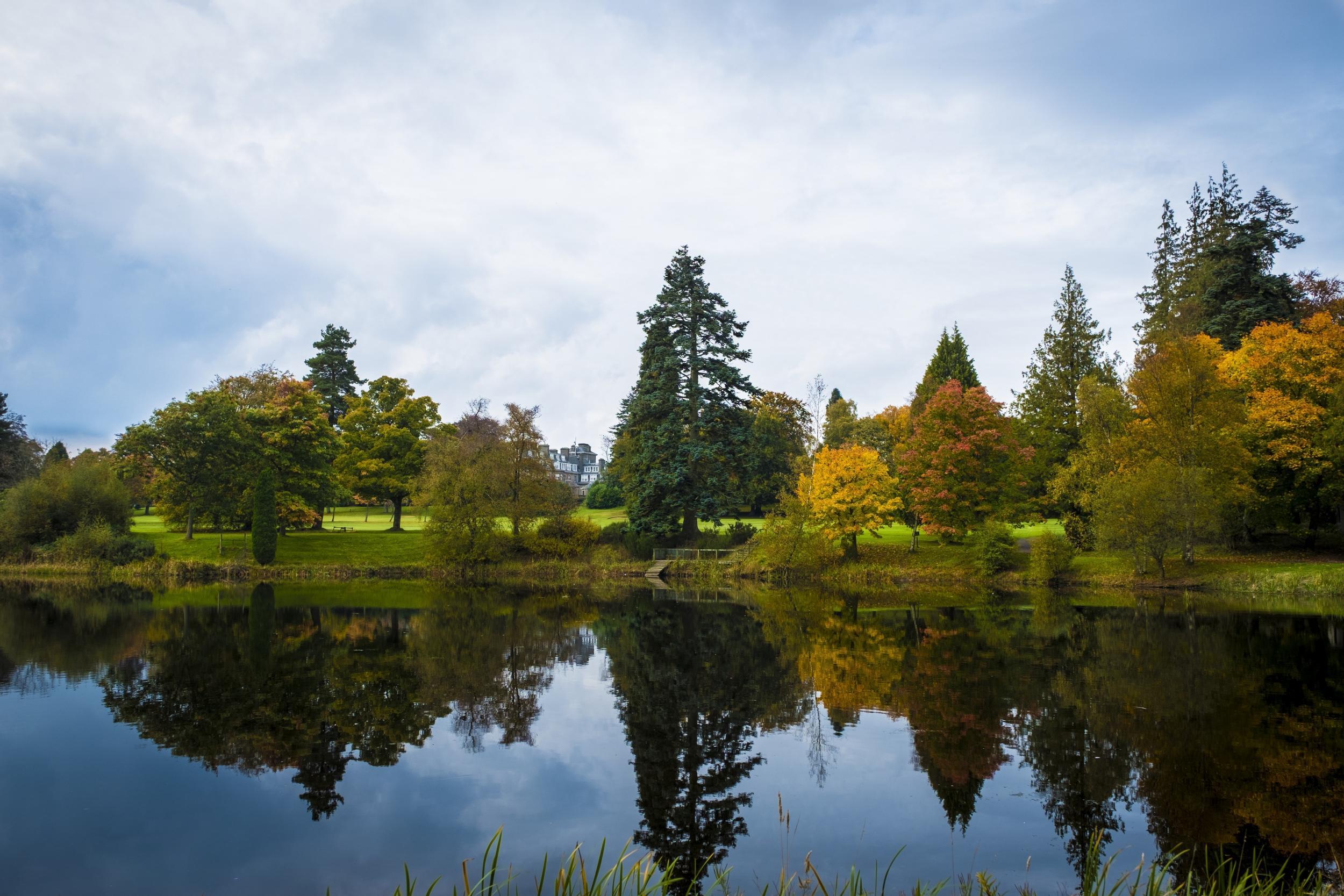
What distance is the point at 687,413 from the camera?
39.9 metres

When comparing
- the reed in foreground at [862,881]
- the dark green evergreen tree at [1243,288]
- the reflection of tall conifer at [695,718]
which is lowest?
the reflection of tall conifer at [695,718]

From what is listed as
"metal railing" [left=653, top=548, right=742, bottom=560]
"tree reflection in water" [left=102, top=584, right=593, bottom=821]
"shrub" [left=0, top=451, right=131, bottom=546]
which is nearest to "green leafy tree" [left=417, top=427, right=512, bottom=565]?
"metal railing" [left=653, top=548, right=742, bottom=560]

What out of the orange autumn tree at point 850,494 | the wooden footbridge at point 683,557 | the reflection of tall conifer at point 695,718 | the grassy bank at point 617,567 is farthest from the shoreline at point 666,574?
the reflection of tall conifer at point 695,718

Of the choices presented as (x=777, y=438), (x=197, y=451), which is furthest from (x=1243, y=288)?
(x=197, y=451)

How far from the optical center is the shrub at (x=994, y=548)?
112 ft

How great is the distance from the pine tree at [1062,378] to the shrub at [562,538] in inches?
917

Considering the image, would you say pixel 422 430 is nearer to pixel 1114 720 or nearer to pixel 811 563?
pixel 811 563

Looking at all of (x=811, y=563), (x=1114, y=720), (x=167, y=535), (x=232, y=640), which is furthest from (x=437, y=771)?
(x=167, y=535)

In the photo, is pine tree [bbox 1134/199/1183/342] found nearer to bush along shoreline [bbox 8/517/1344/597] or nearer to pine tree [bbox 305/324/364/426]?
bush along shoreline [bbox 8/517/1344/597]

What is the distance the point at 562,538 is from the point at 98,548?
22194mm

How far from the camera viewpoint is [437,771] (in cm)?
928

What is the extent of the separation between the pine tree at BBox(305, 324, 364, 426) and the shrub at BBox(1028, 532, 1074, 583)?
4689 cm

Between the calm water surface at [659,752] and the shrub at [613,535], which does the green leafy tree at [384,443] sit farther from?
the calm water surface at [659,752]

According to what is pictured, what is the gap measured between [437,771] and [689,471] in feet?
98.6
